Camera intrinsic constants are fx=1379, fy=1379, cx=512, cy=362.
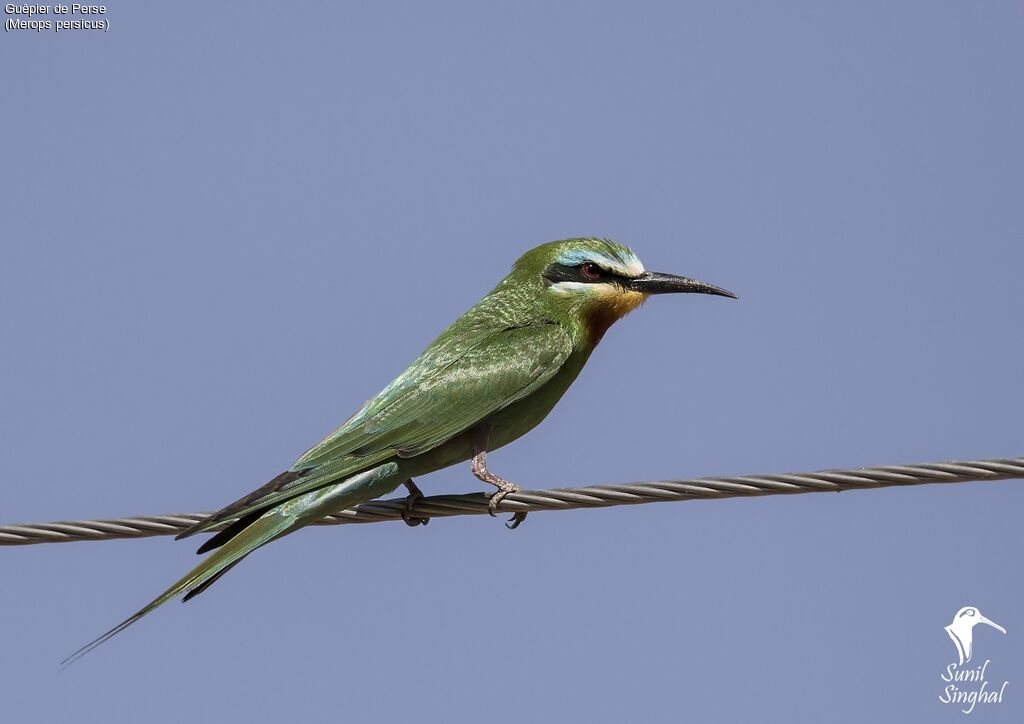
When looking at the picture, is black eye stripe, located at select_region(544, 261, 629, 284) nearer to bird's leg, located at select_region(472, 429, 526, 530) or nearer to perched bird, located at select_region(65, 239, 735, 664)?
perched bird, located at select_region(65, 239, 735, 664)

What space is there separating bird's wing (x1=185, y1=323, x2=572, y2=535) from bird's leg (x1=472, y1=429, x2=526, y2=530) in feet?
0.46

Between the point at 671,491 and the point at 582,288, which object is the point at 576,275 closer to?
the point at 582,288

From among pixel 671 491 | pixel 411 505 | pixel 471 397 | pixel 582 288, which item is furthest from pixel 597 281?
pixel 671 491

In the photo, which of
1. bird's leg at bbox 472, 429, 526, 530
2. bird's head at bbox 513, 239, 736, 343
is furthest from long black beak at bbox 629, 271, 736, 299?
bird's leg at bbox 472, 429, 526, 530

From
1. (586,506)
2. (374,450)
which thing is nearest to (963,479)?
(586,506)

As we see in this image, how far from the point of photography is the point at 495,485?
5027mm

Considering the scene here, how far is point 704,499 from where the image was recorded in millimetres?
3959

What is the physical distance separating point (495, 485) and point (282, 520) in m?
0.81

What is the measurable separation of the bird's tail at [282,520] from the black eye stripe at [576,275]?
1289 millimetres

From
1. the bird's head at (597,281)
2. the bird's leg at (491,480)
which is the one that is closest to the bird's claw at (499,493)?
the bird's leg at (491,480)

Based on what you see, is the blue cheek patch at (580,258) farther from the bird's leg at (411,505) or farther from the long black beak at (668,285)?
the bird's leg at (411,505)

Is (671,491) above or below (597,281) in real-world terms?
below

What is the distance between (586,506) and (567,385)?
1594 millimetres

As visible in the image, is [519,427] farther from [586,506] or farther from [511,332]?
[586,506]
